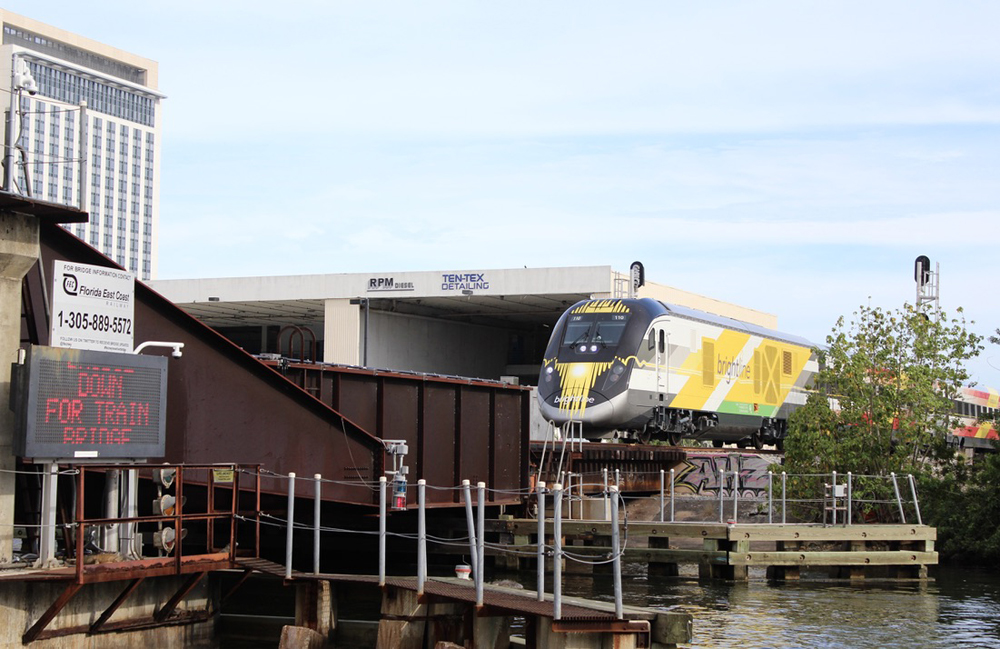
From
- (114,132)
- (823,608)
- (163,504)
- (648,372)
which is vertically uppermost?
(114,132)

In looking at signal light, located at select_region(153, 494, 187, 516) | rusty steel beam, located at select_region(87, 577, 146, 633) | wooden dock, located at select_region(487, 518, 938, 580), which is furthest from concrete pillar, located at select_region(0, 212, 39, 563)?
wooden dock, located at select_region(487, 518, 938, 580)

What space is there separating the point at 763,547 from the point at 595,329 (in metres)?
8.79

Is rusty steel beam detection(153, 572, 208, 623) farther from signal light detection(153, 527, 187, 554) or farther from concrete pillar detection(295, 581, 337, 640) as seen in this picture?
concrete pillar detection(295, 581, 337, 640)

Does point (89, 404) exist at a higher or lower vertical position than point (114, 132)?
lower

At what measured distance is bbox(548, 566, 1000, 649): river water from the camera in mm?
19516

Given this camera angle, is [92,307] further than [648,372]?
No

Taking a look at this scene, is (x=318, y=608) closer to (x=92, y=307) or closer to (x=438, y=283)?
(x=92, y=307)

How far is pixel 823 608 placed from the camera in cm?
2289

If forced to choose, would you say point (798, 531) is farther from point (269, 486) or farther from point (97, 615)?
point (97, 615)

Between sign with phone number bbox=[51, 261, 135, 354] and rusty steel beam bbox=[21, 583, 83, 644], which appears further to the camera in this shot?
sign with phone number bbox=[51, 261, 135, 354]

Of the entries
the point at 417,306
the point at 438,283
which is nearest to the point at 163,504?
the point at 438,283

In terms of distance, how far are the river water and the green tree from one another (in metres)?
4.36

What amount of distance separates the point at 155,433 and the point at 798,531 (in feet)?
49.5

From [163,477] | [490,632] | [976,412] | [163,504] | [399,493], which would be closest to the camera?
[490,632]
